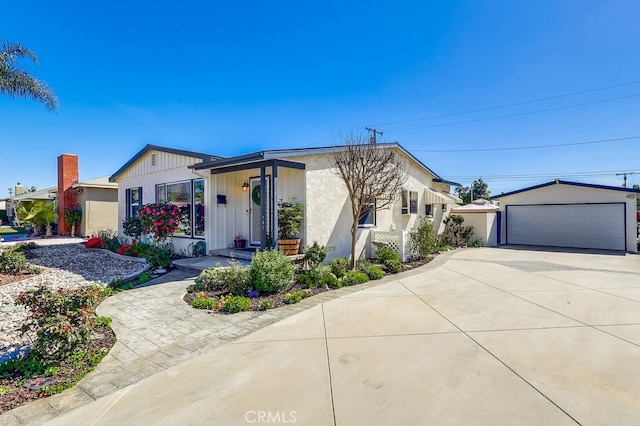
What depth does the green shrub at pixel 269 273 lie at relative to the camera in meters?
6.24

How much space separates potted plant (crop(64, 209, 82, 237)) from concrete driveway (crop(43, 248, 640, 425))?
19.2 metres

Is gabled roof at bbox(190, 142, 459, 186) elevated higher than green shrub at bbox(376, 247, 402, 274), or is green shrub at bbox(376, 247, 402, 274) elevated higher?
gabled roof at bbox(190, 142, 459, 186)

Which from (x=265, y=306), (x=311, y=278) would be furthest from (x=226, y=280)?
(x=311, y=278)

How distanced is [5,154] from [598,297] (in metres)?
27.5

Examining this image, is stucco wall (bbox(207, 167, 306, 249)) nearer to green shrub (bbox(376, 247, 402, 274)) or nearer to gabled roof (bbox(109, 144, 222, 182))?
gabled roof (bbox(109, 144, 222, 182))

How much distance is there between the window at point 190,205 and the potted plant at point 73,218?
35.9ft

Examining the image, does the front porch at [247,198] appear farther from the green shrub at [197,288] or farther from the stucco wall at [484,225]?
the stucco wall at [484,225]

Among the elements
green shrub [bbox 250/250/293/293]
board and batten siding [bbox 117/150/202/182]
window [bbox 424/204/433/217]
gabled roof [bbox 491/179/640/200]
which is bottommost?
green shrub [bbox 250/250/293/293]

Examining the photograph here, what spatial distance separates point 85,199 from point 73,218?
1.53 m

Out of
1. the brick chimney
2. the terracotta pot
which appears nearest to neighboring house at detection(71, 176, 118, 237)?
the brick chimney

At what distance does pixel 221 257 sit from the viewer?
32.1 ft

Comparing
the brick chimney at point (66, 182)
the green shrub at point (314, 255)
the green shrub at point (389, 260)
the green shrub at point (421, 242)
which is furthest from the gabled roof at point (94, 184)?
the green shrub at point (421, 242)

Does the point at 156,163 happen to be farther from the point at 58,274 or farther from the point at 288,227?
the point at 288,227

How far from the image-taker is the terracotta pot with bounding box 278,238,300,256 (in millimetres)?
8680
